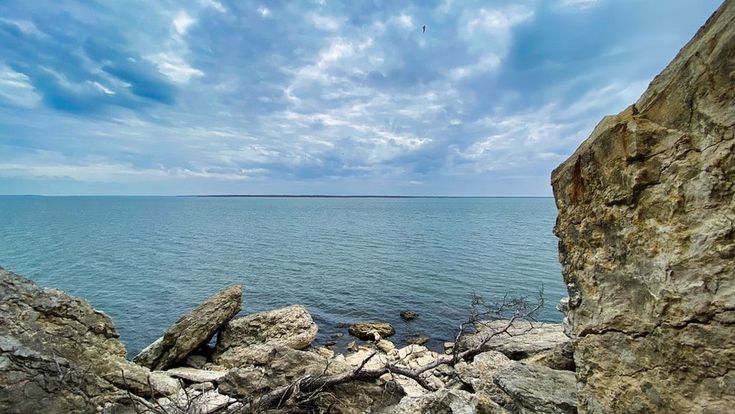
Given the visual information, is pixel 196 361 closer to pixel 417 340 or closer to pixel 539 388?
pixel 417 340

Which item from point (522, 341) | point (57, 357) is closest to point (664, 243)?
point (57, 357)

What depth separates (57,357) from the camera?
820cm

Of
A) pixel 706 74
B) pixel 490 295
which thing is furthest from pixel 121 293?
pixel 706 74

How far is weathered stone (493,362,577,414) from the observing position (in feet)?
21.3

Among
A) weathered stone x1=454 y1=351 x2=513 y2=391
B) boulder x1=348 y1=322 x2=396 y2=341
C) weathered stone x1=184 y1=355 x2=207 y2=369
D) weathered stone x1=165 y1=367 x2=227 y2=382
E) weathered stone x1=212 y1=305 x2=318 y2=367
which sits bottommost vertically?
boulder x1=348 y1=322 x2=396 y2=341

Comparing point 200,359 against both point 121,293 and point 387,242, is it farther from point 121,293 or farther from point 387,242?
point 387,242

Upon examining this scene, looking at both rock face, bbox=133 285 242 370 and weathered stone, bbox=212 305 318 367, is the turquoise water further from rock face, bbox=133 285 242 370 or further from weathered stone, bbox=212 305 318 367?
rock face, bbox=133 285 242 370

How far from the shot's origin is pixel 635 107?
15.8 feet

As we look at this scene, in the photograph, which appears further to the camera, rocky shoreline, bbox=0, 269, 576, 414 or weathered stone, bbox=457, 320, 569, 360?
weathered stone, bbox=457, 320, 569, 360

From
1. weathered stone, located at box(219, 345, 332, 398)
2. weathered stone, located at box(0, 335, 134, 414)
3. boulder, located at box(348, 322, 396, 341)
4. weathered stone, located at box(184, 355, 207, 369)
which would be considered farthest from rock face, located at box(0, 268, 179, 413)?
boulder, located at box(348, 322, 396, 341)

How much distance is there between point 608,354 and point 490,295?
25570mm

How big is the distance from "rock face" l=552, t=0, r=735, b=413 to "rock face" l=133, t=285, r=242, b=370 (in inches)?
613

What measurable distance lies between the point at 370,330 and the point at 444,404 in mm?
16100

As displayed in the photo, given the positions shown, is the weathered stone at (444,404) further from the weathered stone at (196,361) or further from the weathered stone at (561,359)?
the weathered stone at (196,361)
